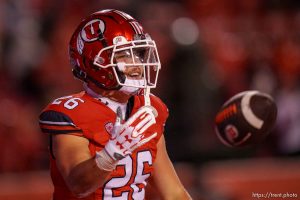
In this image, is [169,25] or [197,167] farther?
[169,25]

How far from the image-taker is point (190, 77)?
551 centimetres

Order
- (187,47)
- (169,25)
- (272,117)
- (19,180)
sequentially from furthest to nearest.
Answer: (169,25) → (187,47) → (19,180) → (272,117)

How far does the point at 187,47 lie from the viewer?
5.61 meters

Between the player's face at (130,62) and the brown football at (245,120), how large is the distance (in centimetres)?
74

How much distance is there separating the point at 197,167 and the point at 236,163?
1.30ft

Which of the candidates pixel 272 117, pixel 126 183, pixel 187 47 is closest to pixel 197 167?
pixel 187 47

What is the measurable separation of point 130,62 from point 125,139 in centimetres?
44

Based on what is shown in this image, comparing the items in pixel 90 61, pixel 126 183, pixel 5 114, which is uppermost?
pixel 90 61

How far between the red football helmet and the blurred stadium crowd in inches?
102

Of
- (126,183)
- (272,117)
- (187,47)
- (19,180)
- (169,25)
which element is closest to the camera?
(126,183)

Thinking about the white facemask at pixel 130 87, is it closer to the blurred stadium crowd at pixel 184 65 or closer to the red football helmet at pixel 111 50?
the red football helmet at pixel 111 50

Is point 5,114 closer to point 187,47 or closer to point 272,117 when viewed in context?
point 187,47

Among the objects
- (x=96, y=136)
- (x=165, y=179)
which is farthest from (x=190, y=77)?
(x=96, y=136)

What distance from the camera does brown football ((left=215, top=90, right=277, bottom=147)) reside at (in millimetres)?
3410
